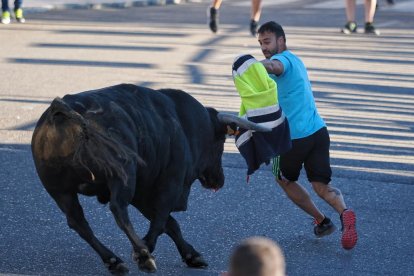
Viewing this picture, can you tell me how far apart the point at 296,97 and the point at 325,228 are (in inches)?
36.5

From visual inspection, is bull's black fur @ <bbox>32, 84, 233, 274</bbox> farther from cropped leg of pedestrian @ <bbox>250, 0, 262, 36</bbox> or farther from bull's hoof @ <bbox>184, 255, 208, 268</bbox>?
cropped leg of pedestrian @ <bbox>250, 0, 262, 36</bbox>

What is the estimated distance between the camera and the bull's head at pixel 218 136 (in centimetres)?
648

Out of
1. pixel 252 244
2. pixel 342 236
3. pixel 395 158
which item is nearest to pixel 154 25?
pixel 395 158

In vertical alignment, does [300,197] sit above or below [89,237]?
below

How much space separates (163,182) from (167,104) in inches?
17.9

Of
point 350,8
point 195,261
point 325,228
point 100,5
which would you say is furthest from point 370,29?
point 195,261

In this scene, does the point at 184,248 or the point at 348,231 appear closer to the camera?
the point at 184,248

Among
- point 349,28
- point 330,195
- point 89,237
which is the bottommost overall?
point 349,28

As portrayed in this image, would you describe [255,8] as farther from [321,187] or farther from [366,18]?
[321,187]

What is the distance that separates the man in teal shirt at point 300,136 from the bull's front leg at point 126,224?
1.48 m

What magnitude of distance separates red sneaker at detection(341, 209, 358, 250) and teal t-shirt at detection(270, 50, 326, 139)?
1.88 ft

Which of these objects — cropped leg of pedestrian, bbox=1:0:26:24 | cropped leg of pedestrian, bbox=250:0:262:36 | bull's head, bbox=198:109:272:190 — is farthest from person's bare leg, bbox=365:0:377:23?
→ bull's head, bbox=198:109:272:190

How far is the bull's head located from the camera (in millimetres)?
6480

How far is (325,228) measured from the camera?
7.23 metres
